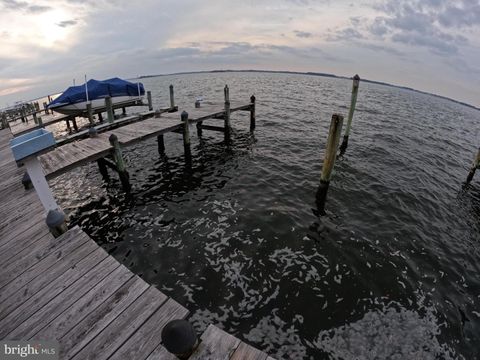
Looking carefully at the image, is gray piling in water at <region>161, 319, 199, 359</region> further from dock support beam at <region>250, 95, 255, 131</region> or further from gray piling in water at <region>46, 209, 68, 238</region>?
dock support beam at <region>250, 95, 255, 131</region>

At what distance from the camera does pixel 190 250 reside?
763 cm

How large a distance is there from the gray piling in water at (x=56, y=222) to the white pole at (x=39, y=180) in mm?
612

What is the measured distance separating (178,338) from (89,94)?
1904cm

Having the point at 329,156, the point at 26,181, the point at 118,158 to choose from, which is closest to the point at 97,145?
the point at 118,158

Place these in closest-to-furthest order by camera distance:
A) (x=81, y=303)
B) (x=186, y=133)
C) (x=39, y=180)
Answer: (x=81, y=303) < (x=39, y=180) < (x=186, y=133)

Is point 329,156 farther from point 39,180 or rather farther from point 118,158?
point 39,180

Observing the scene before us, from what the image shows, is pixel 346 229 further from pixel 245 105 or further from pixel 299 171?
pixel 245 105

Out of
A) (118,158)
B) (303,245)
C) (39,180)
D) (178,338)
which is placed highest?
(39,180)

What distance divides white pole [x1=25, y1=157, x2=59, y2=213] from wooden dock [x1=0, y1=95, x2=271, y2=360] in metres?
0.71

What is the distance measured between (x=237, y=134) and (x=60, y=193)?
12.7 meters

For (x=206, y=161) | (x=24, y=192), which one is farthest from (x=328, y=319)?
(x=206, y=161)

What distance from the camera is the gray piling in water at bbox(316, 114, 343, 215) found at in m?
8.78

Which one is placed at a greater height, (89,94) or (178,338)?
(89,94)

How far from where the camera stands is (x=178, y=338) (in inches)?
104
